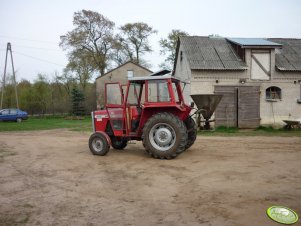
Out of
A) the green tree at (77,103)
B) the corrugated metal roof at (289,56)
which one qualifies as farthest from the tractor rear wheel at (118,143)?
the green tree at (77,103)

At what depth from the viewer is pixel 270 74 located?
1828 cm

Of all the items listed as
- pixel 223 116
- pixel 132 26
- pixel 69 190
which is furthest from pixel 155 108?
pixel 132 26

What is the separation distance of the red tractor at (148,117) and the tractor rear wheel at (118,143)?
23cm

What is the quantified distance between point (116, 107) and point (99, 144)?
1.18m

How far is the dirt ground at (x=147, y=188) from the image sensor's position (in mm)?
4238

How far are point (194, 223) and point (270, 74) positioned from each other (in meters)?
16.2

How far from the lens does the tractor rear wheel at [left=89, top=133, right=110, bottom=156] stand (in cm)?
873

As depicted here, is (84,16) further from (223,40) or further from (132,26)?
(223,40)

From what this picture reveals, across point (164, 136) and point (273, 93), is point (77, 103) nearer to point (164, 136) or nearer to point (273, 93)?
point (273, 93)

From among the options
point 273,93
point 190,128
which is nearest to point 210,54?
point 273,93

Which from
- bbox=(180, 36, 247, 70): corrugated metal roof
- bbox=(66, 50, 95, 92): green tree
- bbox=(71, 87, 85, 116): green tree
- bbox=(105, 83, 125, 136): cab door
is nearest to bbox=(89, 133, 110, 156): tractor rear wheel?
bbox=(105, 83, 125, 136): cab door

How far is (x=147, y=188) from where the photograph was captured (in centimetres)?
561

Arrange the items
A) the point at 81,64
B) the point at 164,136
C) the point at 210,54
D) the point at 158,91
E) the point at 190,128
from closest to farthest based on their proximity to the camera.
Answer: the point at 164,136, the point at 158,91, the point at 190,128, the point at 210,54, the point at 81,64

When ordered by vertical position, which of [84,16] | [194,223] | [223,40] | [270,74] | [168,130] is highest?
[84,16]
